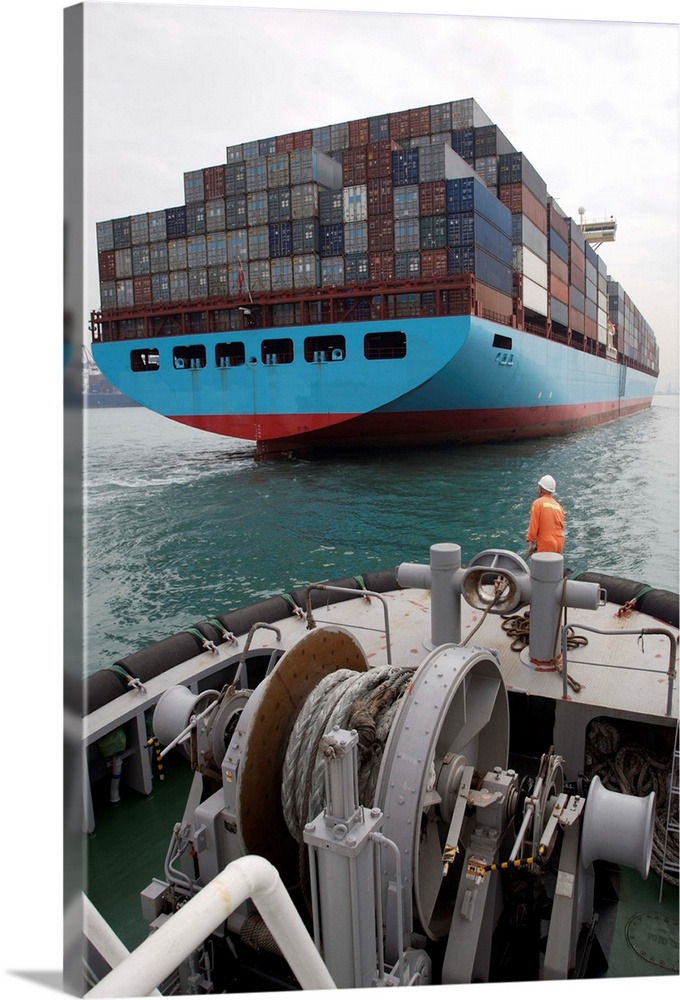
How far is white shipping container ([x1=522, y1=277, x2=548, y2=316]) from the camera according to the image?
1840 cm

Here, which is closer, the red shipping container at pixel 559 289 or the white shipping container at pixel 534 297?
the white shipping container at pixel 534 297

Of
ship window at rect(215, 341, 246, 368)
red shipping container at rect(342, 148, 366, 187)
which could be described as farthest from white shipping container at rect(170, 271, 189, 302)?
red shipping container at rect(342, 148, 366, 187)

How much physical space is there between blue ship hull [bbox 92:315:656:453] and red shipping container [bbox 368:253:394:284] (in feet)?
3.74

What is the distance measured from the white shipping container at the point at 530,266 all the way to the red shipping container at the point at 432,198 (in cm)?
385

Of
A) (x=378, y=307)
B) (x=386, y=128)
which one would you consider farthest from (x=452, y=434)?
(x=386, y=128)

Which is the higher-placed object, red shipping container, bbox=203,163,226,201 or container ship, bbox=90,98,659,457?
red shipping container, bbox=203,163,226,201

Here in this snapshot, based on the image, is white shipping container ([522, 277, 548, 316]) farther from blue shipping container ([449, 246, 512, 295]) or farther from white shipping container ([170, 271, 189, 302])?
white shipping container ([170, 271, 189, 302])

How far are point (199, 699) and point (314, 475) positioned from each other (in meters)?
13.0

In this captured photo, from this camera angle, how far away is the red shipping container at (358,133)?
674 inches

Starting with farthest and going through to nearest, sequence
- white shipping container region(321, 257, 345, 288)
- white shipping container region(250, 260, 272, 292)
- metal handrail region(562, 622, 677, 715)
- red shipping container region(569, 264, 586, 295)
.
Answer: red shipping container region(569, 264, 586, 295) → white shipping container region(250, 260, 272, 292) → white shipping container region(321, 257, 345, 288) → metal handrail region(562, 622, 677, 715)

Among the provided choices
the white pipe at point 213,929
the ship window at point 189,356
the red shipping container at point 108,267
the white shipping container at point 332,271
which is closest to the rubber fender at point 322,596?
the white pipe at point 213,929

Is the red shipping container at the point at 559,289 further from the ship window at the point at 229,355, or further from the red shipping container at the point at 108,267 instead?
the red shipping container at the point at 108,267

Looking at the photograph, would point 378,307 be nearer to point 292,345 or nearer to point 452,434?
point 292,345

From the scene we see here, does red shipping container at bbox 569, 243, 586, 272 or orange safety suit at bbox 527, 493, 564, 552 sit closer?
orange safety suit at bbox 527, 493, 564, 552
